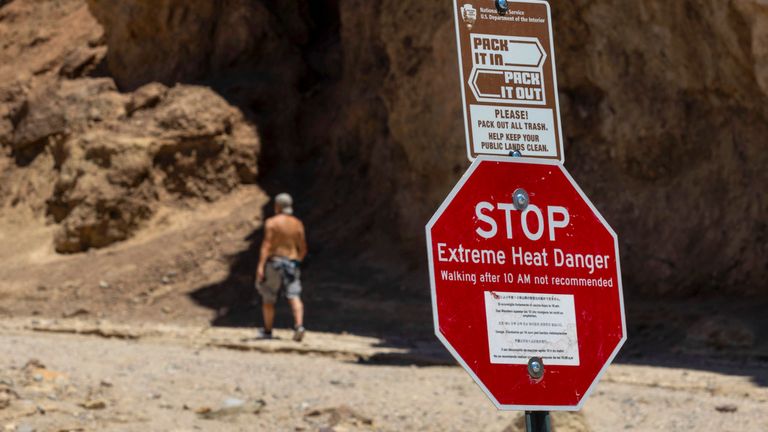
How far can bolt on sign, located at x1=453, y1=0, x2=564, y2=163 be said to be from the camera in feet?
8.73

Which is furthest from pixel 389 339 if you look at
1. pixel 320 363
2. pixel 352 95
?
pixel 352 95

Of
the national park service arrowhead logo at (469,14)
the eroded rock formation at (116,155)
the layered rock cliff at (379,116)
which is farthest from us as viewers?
the eroded rock formation at (116,155)

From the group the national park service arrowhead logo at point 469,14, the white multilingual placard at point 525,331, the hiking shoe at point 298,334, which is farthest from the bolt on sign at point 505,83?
the hiking shoe at point 298,334

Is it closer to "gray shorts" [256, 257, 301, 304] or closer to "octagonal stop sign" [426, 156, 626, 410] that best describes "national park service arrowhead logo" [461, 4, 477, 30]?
"octagonal stop sign" [426, 156, 626, 410]

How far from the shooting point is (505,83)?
270 cm

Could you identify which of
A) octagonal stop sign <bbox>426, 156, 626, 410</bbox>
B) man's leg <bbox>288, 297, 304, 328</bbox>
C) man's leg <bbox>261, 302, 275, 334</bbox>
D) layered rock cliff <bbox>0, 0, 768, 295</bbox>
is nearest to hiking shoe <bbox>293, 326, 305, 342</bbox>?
man's leg <bbox>288, 297, 304, 328</bbox>

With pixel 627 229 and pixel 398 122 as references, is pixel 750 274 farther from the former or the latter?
pixel 398 122

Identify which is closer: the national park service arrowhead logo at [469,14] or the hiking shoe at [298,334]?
the national park service arrowhead logo at [469,14]

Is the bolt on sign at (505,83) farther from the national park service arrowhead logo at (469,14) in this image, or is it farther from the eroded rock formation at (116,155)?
the eroded rock formation at (116,155)

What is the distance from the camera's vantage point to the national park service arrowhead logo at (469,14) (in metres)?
2.70

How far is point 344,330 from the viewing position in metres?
13.2

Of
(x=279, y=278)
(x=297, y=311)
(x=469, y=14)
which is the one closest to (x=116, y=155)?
(x=279, y=278)

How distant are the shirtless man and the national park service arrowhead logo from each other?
8.86 meters

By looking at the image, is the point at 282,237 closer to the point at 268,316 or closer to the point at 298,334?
the point at 268,316
